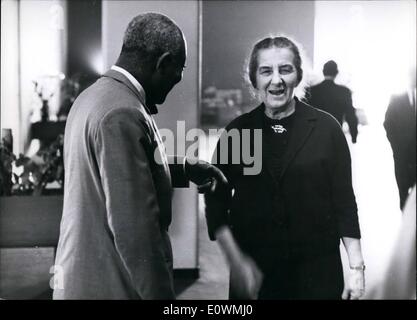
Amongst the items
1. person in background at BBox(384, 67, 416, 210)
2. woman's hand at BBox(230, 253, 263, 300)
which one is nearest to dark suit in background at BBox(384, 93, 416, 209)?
person in background at BBox(384, 67, 416, 210)

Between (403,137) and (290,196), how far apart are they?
78cm

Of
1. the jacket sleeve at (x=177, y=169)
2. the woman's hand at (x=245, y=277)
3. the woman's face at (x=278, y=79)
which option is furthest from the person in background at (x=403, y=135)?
the jacket sleeve at (x=177, y=169)

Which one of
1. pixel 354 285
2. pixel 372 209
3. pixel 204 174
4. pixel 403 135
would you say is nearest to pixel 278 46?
pixel 204 174

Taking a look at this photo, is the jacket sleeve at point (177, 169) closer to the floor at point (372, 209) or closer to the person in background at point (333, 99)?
the floor at point (372, 209)

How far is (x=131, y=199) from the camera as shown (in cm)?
122

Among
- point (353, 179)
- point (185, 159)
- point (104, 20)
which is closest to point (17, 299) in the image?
point (185, 159)

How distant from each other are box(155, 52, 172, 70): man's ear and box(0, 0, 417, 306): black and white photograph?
51 cm

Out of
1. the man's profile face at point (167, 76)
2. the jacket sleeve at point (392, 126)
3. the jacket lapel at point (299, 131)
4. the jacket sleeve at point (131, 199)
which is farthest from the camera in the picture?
the jacket sleeve at point (392, 126)

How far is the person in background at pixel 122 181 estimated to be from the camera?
1229mm

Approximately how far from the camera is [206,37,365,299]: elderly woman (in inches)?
83.2

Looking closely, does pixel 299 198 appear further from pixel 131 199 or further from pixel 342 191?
pixel 131 199

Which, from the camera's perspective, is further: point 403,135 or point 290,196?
point 403,135

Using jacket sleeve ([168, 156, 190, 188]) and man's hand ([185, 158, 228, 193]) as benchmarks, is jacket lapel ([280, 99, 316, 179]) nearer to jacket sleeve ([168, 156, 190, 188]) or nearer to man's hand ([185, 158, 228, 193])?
man's hand ([185, 158, 228, 193])

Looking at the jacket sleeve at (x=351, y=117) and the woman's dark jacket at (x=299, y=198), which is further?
the jacket sleeve at (x=351, y=117)
